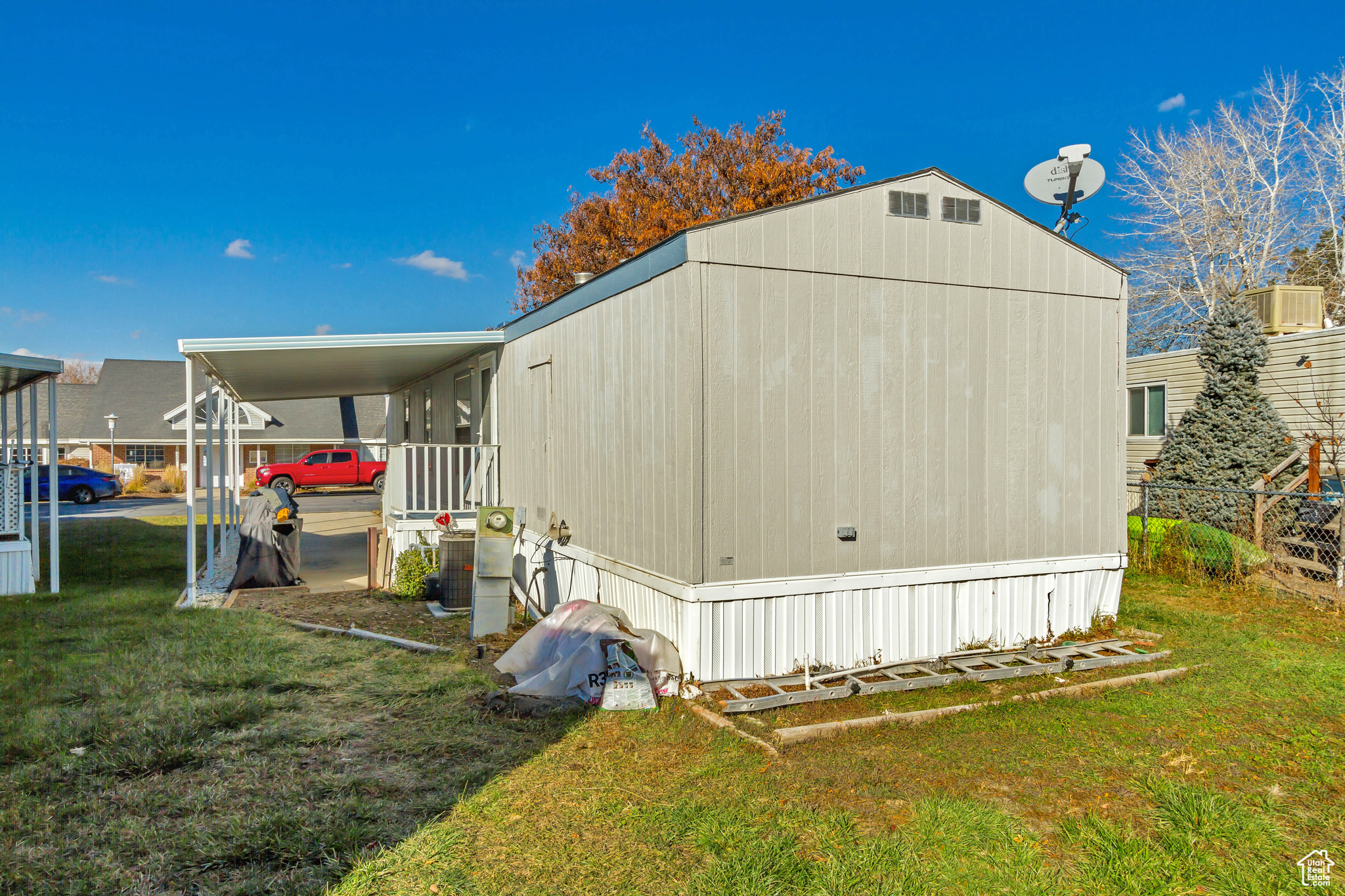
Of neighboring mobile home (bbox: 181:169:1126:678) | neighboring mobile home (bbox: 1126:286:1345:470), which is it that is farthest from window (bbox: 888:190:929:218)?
neighboring mobile home (bbox: 1126:286:1345:470)

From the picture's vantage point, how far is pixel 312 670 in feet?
20.1

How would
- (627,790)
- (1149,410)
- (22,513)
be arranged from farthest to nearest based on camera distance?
(1149,410), (22,513), (627,790)

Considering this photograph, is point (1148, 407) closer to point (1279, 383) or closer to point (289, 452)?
point (1279, 383)

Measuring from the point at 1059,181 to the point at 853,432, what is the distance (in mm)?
4214

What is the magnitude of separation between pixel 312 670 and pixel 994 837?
4.74 m

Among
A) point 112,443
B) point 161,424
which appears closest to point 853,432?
point 112,443

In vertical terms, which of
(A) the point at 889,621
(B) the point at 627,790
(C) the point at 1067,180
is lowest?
(B) the point at 627,790

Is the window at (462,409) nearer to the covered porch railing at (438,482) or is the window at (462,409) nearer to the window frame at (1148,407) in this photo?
the covered porch railing at (438,482)

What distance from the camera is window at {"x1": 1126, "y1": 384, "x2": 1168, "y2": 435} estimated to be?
1378cm

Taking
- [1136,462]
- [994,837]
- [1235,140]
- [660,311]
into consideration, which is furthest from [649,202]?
[994,837]

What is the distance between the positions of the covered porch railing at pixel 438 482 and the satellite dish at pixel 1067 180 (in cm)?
652

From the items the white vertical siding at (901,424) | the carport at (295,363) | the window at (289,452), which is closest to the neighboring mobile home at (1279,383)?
the white vertical siding at (901,424)

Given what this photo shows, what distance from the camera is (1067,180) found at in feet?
26.7

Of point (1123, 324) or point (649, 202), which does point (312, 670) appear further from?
point (649, 202)
